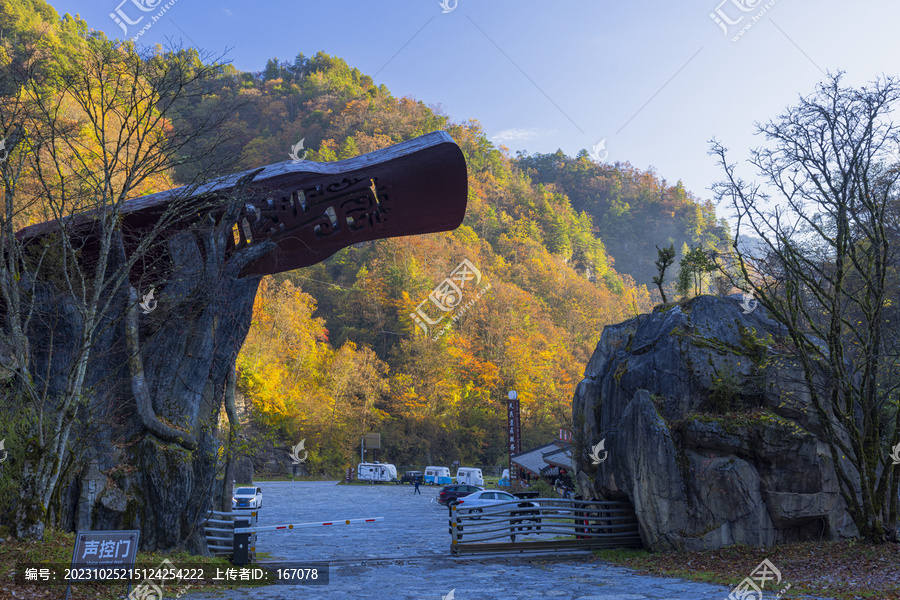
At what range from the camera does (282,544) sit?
15.1m

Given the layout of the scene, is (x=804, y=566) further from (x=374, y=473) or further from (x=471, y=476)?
(x=374, y=473)

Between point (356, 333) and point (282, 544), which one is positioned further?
point (356, 333)

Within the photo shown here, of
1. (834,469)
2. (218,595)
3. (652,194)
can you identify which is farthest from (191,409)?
(652,194)

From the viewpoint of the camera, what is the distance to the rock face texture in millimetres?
12070

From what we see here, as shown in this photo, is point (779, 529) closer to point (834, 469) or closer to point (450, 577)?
point (834, 469)

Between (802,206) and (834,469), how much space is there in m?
5.48

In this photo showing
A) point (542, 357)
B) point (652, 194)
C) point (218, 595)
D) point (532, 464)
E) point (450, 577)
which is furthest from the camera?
point (652, 194)
